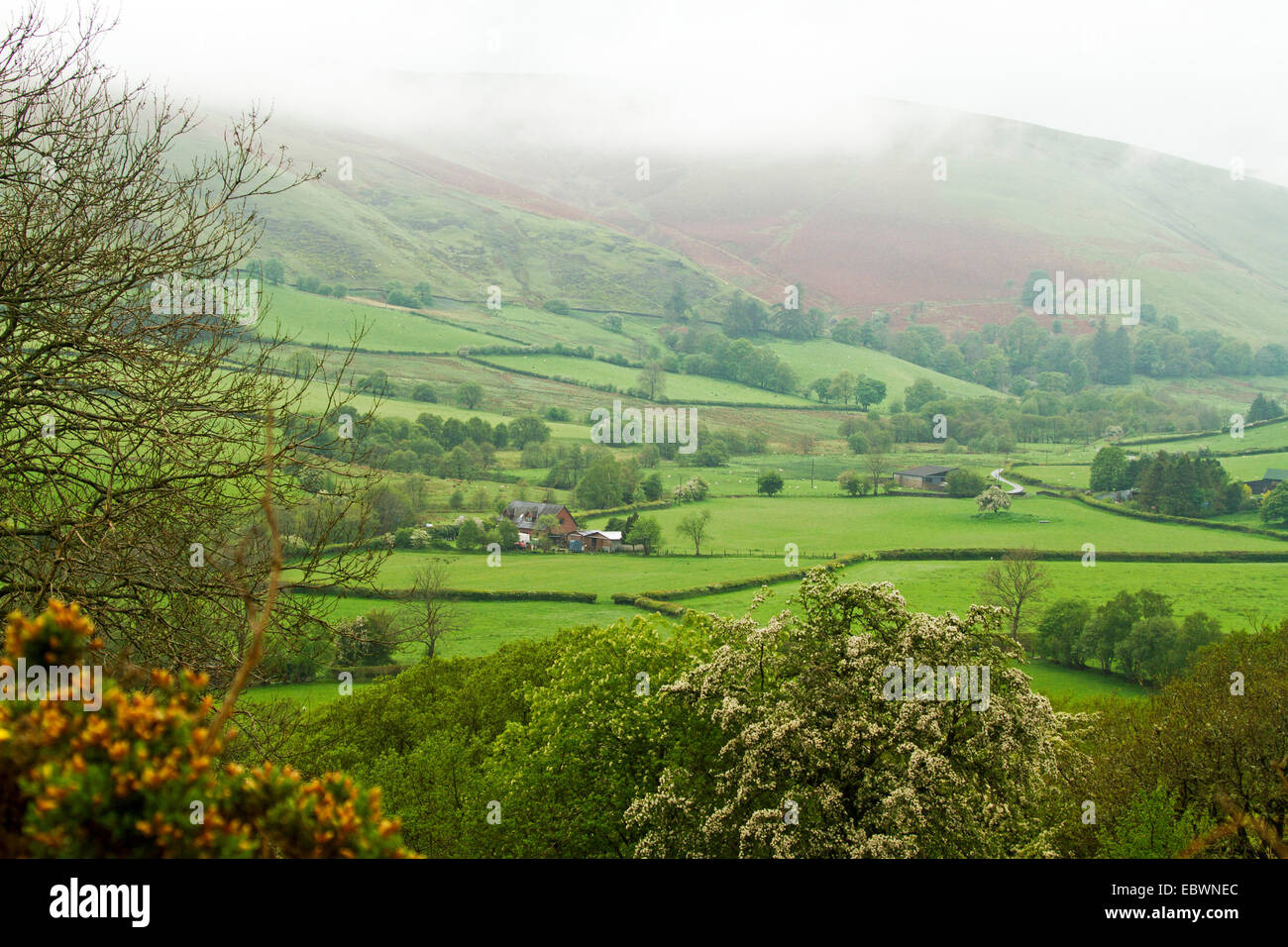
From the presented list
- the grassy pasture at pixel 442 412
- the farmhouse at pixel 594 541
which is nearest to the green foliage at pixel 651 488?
the farmhouse at pixel 594 541

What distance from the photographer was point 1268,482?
98688mm

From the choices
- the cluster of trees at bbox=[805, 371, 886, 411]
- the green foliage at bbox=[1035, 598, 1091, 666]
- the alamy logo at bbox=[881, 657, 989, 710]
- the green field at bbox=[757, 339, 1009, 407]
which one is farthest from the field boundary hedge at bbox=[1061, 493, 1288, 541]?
the alamy logo at bbox=[881, 657, 989, 710]

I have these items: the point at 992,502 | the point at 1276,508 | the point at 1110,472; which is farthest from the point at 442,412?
the point at 1276,508

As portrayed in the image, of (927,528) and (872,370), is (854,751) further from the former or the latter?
(872,370)

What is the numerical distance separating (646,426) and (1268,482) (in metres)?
75.3

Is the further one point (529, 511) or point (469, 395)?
point (469, 395)

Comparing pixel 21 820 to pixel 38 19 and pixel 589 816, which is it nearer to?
pixel 38 19

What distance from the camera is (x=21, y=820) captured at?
3527mm

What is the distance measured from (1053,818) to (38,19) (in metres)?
23.4

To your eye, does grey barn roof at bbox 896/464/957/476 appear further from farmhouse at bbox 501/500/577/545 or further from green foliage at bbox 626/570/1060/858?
A: green foliage at bbox 626/570/1060/858

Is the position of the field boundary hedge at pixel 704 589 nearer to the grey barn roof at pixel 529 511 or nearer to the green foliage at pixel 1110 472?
the grey barn roof at pixel 529 511

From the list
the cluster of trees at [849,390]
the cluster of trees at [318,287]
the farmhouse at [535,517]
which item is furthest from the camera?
the cluster of trees at [318,287]

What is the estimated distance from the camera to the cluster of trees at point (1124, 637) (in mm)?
51250
